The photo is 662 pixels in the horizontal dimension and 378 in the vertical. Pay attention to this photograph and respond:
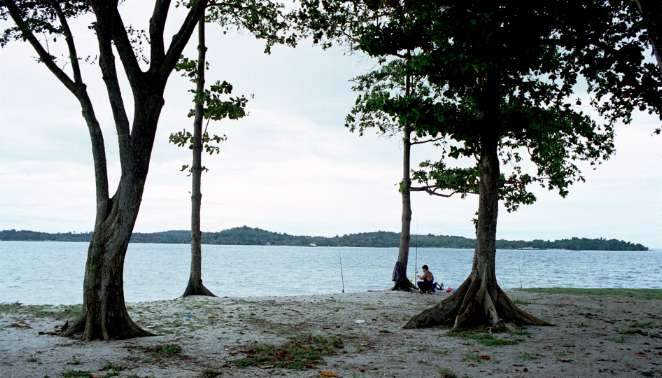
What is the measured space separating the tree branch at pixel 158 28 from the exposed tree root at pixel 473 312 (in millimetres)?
8273

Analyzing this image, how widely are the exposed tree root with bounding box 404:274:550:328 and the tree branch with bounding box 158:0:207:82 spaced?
7.90 metres

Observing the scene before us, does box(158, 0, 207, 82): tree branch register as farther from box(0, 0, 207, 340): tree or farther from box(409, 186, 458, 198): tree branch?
box(409, 186, 458, 198): tree branch

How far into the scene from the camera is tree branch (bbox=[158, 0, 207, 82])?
11930mm

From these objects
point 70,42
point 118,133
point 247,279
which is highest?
point 70,42

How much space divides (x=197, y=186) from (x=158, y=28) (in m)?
7.79

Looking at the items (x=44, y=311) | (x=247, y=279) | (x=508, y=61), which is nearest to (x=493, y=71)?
(x=508, y=61)

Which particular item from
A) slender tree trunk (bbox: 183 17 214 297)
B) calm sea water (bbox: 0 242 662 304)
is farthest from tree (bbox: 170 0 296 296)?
calm sea water (bbox: 0 242 662 304)

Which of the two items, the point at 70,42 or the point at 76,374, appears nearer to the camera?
the point at 76,374

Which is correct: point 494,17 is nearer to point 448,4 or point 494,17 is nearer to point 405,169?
point 448,4

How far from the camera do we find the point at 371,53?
1429 cm

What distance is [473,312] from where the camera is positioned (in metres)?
12.9

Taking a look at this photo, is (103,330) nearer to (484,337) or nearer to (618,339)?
(484,337)

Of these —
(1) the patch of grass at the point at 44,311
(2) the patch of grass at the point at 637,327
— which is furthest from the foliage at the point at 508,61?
(1) the patch of grass at the point at 44,311

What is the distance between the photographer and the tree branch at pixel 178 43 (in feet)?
39.1
